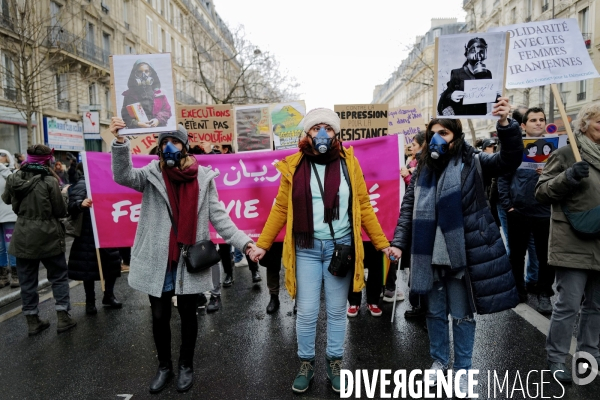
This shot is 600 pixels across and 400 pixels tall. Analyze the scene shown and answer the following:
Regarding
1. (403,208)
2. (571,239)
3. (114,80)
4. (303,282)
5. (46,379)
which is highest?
(114,80)

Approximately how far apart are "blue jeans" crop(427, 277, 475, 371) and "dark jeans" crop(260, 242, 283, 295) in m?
2.26

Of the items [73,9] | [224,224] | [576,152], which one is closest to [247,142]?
[224,224]

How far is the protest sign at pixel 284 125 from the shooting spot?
8.22 meters

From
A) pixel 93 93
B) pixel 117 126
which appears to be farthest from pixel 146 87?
pixel 93 93

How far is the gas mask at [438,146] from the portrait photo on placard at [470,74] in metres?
0.19

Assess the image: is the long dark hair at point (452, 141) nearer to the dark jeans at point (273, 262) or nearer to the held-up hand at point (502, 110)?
the held-up hand at point (502, 110)

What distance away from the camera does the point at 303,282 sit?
3188mm

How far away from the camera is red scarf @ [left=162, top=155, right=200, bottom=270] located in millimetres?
3252

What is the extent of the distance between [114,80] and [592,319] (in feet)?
13.7

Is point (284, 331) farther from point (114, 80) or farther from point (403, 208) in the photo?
point (114, 80)

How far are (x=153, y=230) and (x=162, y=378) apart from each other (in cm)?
112

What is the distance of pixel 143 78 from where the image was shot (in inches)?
148

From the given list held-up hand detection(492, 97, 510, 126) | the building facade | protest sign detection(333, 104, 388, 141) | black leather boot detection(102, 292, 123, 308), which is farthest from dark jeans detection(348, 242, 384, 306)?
the building facade

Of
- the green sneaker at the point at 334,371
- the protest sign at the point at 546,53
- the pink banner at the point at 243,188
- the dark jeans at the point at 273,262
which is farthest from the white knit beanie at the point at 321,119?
the dark jeans at the point at 273,262
